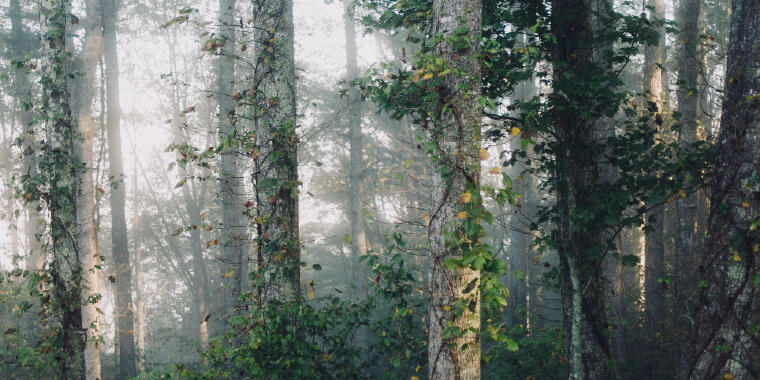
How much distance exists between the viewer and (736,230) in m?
5.26

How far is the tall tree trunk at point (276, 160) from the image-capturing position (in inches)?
237

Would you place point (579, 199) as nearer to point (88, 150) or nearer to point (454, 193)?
point (454, 193)

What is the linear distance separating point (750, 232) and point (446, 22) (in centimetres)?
419

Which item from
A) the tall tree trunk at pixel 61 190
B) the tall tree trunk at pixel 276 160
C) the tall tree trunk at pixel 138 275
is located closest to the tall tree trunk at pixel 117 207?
the tall tree trunk at pixel 138 275

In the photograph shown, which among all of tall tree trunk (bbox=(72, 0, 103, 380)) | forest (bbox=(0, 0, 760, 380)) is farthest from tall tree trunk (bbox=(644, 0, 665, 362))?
tall tree trunk (bbox=(72, 0, 103, 380))

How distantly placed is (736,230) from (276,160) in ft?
18.4

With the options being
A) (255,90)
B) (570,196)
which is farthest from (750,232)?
(255,90)

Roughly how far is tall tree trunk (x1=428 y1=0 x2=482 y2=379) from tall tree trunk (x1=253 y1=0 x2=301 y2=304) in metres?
2.24

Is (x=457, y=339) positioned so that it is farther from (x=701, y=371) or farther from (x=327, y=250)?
(x=327, y=250)

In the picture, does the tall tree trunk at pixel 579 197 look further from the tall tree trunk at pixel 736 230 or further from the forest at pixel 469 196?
the tall tree trunk at pixel 736 230

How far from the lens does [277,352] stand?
560 centimetres

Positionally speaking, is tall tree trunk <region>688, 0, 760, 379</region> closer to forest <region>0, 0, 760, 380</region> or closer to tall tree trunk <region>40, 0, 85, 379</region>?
forest <region>0, 0, 760, 380</region>

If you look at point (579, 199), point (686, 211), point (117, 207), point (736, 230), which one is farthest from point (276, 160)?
point (117, 207)

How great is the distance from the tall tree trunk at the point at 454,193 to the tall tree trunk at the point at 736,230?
314 centimetres
